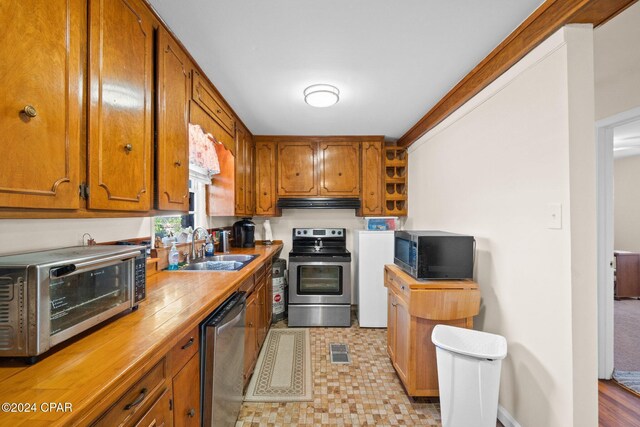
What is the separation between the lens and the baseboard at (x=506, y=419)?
1.60 metres

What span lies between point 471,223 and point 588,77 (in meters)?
1.12

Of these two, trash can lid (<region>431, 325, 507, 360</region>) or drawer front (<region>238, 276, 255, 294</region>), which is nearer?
trash can lid (<region>431, 325, 507, 360</region>)

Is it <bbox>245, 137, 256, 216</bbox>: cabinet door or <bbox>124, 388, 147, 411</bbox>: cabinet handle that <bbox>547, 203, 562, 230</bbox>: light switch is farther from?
<bbox>245, 137, 256, 216</bbox>: cabinet door

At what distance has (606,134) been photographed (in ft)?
6.84

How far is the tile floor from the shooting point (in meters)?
1.76

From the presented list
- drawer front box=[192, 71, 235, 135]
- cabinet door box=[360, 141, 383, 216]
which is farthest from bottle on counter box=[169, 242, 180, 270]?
cabinet door box=[360, 141, 383, 216]

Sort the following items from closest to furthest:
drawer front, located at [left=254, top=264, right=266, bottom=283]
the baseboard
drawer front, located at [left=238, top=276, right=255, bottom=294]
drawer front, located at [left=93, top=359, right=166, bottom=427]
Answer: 1. drawer front, located at [left=93, top=359, right=166, bottom=427]
2. the baseboard
3. drawer front, located at [left=238, top=276, right=255, bottom=294]
4. drawer front, located at [left=254, top=264, right=266, bottom=283]

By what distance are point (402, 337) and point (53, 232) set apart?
7.17 ft

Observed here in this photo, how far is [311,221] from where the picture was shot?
386cm

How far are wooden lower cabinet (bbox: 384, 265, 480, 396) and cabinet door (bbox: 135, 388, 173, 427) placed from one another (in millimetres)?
1456

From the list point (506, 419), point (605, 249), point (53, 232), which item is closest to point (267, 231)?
point (53, 232)

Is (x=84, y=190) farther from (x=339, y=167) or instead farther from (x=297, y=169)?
(x=339, y=167)

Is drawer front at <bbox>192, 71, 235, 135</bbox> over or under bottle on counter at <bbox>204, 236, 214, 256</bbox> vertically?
over

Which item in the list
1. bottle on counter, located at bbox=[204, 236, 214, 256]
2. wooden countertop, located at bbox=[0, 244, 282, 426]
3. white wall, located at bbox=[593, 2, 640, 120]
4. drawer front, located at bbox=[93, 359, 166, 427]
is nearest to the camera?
wooden countertop, located at bbox=[0, 244, 282, 426]
